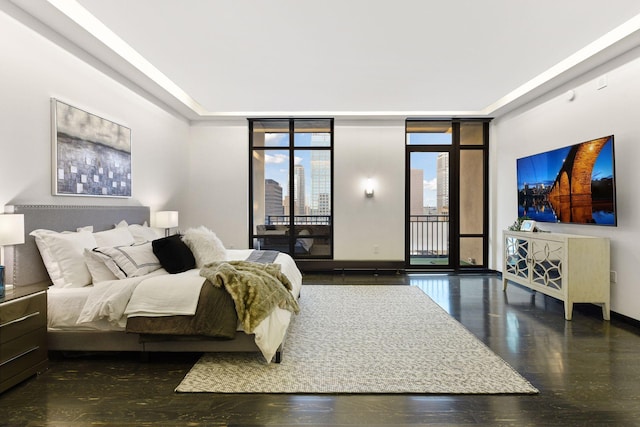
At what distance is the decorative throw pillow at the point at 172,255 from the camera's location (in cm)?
318

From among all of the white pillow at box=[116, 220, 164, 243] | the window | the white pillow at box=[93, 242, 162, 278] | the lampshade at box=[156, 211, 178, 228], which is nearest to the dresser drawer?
the white pillow at box=[93, 242, 162, 278]

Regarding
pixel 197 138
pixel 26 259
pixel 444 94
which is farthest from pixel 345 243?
pixel 26 259

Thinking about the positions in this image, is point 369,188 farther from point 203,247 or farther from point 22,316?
point 22,316

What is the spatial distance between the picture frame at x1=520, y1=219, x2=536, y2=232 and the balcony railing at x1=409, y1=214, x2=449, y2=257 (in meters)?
1.63

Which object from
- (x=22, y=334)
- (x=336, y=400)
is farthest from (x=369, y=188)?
(x=22, y=334)

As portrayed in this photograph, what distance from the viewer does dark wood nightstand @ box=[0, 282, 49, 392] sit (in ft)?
6.99

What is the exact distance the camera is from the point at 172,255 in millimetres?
3213

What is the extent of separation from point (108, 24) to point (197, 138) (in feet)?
10.5

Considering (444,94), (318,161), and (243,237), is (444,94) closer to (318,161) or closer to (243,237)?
(318,161)

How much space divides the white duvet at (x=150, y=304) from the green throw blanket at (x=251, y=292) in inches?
3.2

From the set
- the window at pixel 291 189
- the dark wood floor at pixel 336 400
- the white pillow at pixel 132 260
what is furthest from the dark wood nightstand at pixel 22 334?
the window at pixel 291 189

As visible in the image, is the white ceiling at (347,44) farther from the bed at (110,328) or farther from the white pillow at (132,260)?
the white pillow at (132,260)

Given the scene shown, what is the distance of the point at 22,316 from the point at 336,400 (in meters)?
2.24

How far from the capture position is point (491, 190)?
241 inches
